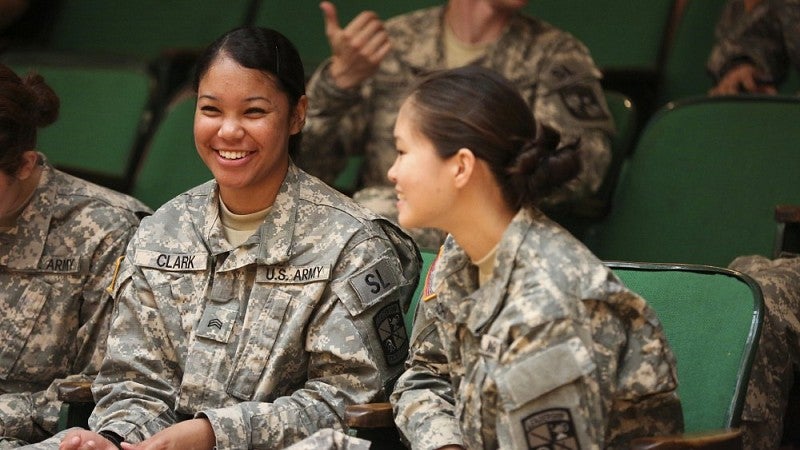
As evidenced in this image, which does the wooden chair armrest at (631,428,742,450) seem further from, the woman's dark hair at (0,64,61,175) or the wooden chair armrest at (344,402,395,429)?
the woman's dark hair at (0,64,61,175)

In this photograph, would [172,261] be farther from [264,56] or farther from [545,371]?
[545,371]

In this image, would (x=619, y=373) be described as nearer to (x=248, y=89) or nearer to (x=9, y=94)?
(x=248, y=89)

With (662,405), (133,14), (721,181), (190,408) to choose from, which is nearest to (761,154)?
(721,181)

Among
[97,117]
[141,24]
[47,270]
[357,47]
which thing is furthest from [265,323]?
[141,24]

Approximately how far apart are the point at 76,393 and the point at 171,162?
4.60ft

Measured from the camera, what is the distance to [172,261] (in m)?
2.35

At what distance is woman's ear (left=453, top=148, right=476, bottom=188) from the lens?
1879 mm

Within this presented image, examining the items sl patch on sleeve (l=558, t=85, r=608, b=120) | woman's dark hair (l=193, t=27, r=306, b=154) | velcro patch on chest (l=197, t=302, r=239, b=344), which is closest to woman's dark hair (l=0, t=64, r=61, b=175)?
woman's dark hair (l=193, t=27, r=306, b=154)

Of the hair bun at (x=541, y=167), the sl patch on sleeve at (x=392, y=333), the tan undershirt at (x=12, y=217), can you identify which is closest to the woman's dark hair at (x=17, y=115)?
the tan undershirt at (x=12, y=217)

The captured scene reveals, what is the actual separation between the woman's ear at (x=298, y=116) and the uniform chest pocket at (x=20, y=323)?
61 cm

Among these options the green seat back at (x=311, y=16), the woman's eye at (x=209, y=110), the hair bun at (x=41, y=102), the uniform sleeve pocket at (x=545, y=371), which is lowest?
the uniform sleeve pocket at (x=545, y=371)

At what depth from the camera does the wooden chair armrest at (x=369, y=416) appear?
6.76 feet

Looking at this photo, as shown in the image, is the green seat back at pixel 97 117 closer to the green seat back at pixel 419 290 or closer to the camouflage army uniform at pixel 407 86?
the camouflage army uniform at pixel 407 86

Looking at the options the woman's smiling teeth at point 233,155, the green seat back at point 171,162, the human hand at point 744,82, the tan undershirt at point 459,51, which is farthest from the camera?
the green seat back at point 171,162
